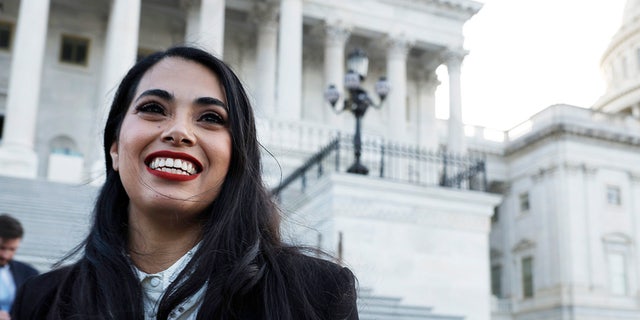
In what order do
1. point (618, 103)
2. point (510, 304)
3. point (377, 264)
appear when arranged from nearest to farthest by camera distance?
point (377, 264) < point (510, 304) < point (618, 103)

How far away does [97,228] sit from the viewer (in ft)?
7.49

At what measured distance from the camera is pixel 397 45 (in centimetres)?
3634

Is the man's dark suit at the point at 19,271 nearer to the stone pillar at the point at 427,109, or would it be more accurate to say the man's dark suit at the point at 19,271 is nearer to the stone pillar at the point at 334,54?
the stone pillar at the point at 334,54

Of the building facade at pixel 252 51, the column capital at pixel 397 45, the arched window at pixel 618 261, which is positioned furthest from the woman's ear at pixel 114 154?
the arched window at pixel 618 261

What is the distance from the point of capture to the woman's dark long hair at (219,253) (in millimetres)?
1940

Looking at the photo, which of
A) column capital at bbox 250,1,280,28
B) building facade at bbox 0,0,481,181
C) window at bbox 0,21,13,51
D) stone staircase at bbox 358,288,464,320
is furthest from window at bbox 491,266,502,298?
stone staircase at bbox 358,288,464,320

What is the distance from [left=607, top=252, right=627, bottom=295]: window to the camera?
1618 inches

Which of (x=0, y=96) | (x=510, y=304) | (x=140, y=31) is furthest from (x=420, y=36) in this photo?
(x=0, y=96)

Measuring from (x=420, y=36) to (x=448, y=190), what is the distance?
21.3 metres

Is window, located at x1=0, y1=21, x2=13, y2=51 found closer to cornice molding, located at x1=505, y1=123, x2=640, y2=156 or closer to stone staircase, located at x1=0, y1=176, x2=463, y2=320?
stone staircase, located at x1=0, y1=176, x2=463, y2=320

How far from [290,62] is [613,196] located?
74.0 ft

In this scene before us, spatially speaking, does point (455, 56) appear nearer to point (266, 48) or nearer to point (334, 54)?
point (334, 54)

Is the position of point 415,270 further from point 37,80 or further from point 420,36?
point 420,36

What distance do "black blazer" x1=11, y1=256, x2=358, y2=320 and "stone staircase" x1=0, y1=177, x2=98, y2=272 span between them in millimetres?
10480
